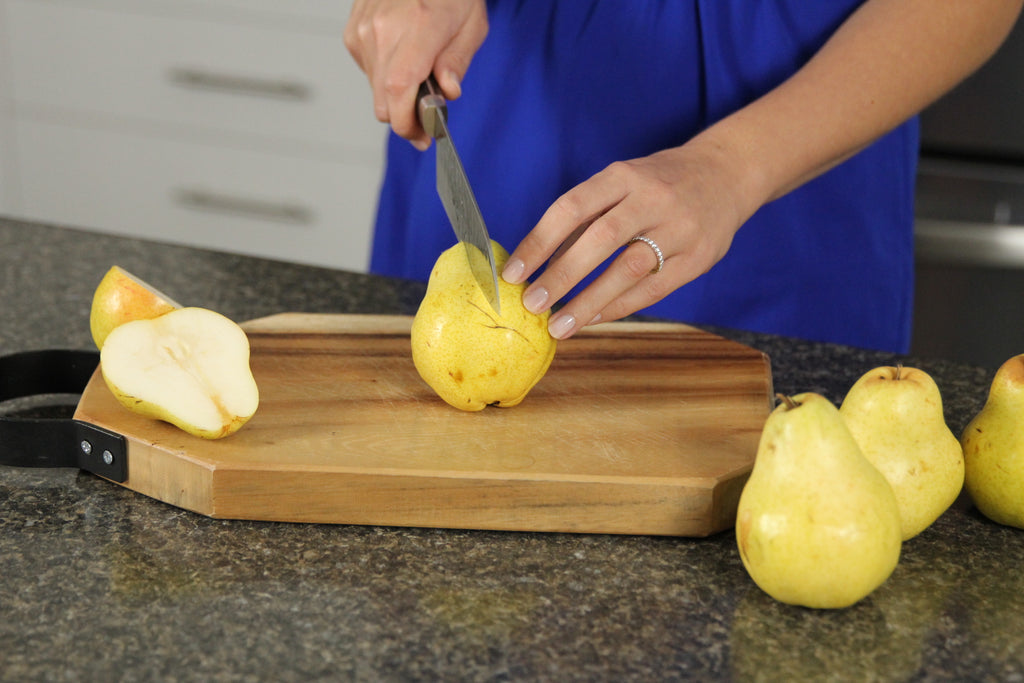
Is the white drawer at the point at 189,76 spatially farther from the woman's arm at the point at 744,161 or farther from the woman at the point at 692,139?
the woman's arm at the point at 744,161

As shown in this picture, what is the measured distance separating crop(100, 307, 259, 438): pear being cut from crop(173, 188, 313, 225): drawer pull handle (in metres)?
1.74

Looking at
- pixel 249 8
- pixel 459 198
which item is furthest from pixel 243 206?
pixel 459 198

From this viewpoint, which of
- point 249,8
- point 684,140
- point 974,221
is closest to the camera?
point 684,140

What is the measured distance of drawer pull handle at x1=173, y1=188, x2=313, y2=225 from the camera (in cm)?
244

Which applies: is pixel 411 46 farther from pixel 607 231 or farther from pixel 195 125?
pixel 195 125

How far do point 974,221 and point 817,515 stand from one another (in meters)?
1.28

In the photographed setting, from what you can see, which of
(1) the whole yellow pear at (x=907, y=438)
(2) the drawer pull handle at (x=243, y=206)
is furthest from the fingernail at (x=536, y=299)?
(2) the drawer pull handle at (x=243, y=206)

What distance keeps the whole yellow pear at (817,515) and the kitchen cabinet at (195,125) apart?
6.10 ft

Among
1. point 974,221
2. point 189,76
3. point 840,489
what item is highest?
point 840,489

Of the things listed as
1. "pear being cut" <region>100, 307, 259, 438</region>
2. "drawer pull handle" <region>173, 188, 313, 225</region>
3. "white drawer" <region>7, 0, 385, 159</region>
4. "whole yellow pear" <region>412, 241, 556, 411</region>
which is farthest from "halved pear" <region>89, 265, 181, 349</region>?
"drawer pull handle" <region>173, 188, 313, 225</region>

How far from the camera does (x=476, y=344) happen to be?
2.48 ft

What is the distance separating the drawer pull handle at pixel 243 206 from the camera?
2.44 m

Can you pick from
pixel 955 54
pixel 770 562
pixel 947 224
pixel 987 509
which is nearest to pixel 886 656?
pixel 770 562

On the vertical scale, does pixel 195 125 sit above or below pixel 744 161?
below
